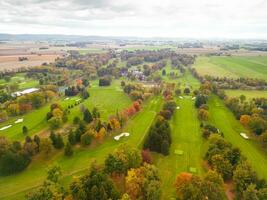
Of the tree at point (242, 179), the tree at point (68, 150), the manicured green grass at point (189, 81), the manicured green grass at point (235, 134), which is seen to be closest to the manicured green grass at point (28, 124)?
the tree at point (68, 150)

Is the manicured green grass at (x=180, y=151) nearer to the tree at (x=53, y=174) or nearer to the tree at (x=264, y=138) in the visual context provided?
the tree at (x=264, y=138)

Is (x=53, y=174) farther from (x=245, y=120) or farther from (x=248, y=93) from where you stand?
(x=248, y=93)

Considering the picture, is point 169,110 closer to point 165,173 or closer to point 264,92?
point 165,173

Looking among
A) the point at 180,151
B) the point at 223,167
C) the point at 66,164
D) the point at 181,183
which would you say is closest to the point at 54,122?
the point at 66,164

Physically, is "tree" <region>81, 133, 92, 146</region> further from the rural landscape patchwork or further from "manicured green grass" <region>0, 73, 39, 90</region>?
"manicured green grass" <region>0, 73, 39, 90</region>

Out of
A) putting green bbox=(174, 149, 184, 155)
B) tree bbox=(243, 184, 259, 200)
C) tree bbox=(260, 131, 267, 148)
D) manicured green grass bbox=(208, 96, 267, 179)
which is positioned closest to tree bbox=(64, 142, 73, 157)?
putting green bbox=(174, 149, 184, 155)
